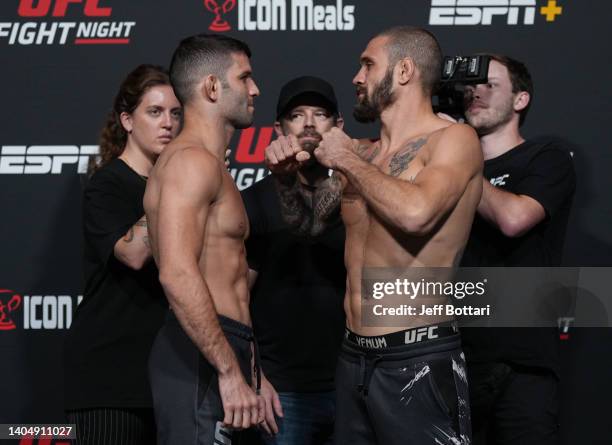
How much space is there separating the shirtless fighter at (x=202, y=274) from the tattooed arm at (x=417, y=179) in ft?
0.86

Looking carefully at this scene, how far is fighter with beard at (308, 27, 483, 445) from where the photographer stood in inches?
72.1

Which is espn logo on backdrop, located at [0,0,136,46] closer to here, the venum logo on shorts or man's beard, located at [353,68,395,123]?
the venum logo on shorts

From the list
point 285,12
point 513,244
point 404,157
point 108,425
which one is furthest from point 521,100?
point 108,425

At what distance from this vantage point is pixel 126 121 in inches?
94.0

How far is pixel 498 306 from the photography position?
2268 millimetres

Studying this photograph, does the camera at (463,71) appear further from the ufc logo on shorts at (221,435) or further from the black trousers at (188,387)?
the ufc logo on shorts at (221,435)

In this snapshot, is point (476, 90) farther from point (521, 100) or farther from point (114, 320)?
point (114, 320)

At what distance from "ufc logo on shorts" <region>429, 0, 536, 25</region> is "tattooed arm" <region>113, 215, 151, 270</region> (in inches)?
51.1

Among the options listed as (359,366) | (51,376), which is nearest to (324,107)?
(359,366)

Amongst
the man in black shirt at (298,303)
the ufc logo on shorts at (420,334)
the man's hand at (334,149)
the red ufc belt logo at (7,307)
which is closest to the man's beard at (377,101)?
the man's hand at (334,149)

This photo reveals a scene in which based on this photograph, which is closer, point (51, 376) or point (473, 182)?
point (473, 182)

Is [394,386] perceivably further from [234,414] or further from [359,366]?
[234,414]

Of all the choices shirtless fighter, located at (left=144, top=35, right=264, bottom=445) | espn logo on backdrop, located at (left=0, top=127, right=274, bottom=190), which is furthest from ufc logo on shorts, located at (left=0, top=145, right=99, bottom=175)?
shirtless fighter, located at (left=144, top=35, right=264, bottom=445)

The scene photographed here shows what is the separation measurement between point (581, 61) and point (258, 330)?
141 cm
